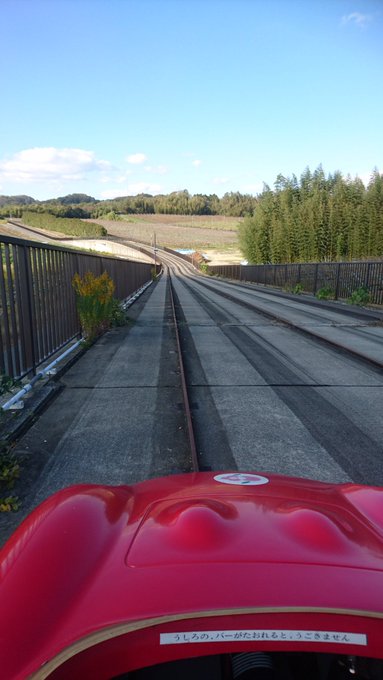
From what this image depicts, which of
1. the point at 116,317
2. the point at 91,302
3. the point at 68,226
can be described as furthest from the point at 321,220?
the point at 68,226

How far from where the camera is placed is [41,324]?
260 inches

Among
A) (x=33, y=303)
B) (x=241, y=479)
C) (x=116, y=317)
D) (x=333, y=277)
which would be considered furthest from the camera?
(x=333, y=277)

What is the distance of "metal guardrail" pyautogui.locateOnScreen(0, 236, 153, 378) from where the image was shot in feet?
17.0

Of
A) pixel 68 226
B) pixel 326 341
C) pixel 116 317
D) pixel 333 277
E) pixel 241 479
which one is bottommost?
pixel 326 341

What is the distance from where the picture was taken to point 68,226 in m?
121

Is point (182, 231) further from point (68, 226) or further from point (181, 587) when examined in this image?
point (181, 587)

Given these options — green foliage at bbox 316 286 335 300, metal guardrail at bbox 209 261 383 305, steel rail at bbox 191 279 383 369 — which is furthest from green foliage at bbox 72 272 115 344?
green foliage at bbox 316 286 335 300

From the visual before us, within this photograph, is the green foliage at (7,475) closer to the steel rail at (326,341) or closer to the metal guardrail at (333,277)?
the steel rail at (326,341)

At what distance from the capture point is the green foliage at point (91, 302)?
29.4ft

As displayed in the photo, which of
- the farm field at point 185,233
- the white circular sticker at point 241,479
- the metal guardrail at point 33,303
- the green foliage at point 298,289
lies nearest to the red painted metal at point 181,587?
the white circular sticker at point 241,479

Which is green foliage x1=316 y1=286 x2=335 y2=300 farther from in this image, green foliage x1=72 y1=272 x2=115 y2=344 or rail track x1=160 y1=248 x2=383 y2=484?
green foliage x1=72 y1=272 x2=115 y2=344

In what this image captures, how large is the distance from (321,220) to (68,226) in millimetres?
103148

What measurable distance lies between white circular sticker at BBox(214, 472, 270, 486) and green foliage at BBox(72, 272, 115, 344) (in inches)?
290

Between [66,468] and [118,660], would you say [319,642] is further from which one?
[66,468]
